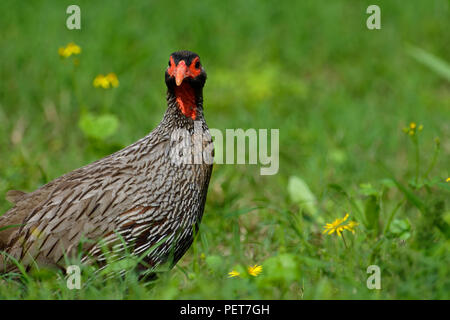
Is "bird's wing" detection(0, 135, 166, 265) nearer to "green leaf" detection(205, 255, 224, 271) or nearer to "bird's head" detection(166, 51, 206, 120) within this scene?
"bird's head" detection(166, 51, 206, 120)

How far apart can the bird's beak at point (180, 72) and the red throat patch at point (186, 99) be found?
17cm

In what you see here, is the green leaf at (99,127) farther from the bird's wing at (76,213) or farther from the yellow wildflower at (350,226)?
the yellow wildflower at (350,226)

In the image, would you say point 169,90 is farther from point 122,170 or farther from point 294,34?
point 294,34

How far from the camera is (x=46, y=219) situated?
382 cm

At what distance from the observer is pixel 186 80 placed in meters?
3.95

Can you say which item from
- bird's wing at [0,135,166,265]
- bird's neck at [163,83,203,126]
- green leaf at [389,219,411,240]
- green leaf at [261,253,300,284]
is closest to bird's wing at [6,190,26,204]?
bird's wing at [0,135,166,265]

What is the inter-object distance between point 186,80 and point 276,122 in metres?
3.11

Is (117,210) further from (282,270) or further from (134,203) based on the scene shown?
(282,270)

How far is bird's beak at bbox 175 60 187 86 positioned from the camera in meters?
3.81

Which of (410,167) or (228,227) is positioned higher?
(410,167)

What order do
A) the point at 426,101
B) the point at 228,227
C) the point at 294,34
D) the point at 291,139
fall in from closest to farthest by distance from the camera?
the point at 228,227, the point at 291,139, the point at 426,101, the point at 294,34

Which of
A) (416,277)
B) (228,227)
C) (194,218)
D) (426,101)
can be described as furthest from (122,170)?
(426,101)

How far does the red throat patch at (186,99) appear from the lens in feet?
13.2

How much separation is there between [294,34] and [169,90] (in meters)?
4.76
